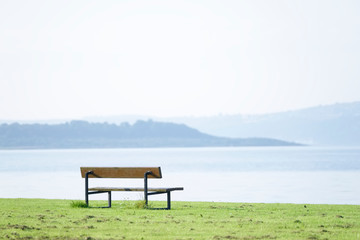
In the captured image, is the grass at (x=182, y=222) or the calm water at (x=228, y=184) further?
the calm water at (x=228, y=184)

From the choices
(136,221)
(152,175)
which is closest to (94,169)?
(152,175)

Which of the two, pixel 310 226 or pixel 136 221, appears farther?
pixel 136 221

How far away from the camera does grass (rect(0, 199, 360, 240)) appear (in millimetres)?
9867

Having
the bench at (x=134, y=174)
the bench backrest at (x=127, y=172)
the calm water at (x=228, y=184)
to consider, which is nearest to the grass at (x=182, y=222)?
the bench at (x=134, y=174)

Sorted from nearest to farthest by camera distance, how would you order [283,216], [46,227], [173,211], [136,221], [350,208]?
[46,227] < [136,221] < [283,216] < [173,211] < [350,208]

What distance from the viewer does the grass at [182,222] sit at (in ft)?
32.4

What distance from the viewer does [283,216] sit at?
12.6 meters

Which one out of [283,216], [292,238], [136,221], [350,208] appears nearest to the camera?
[292,238]

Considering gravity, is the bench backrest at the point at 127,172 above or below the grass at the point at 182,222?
above

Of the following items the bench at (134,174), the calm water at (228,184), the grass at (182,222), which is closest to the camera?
the grass at (182,222)

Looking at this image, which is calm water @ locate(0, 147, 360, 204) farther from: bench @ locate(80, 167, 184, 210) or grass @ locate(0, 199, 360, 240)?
grass @ locate(0, 199, 360, 240)

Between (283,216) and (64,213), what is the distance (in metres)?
4.02

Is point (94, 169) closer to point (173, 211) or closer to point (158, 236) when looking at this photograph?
point (173, 211)

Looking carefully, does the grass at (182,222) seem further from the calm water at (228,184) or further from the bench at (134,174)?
the calm water at (228,184)
